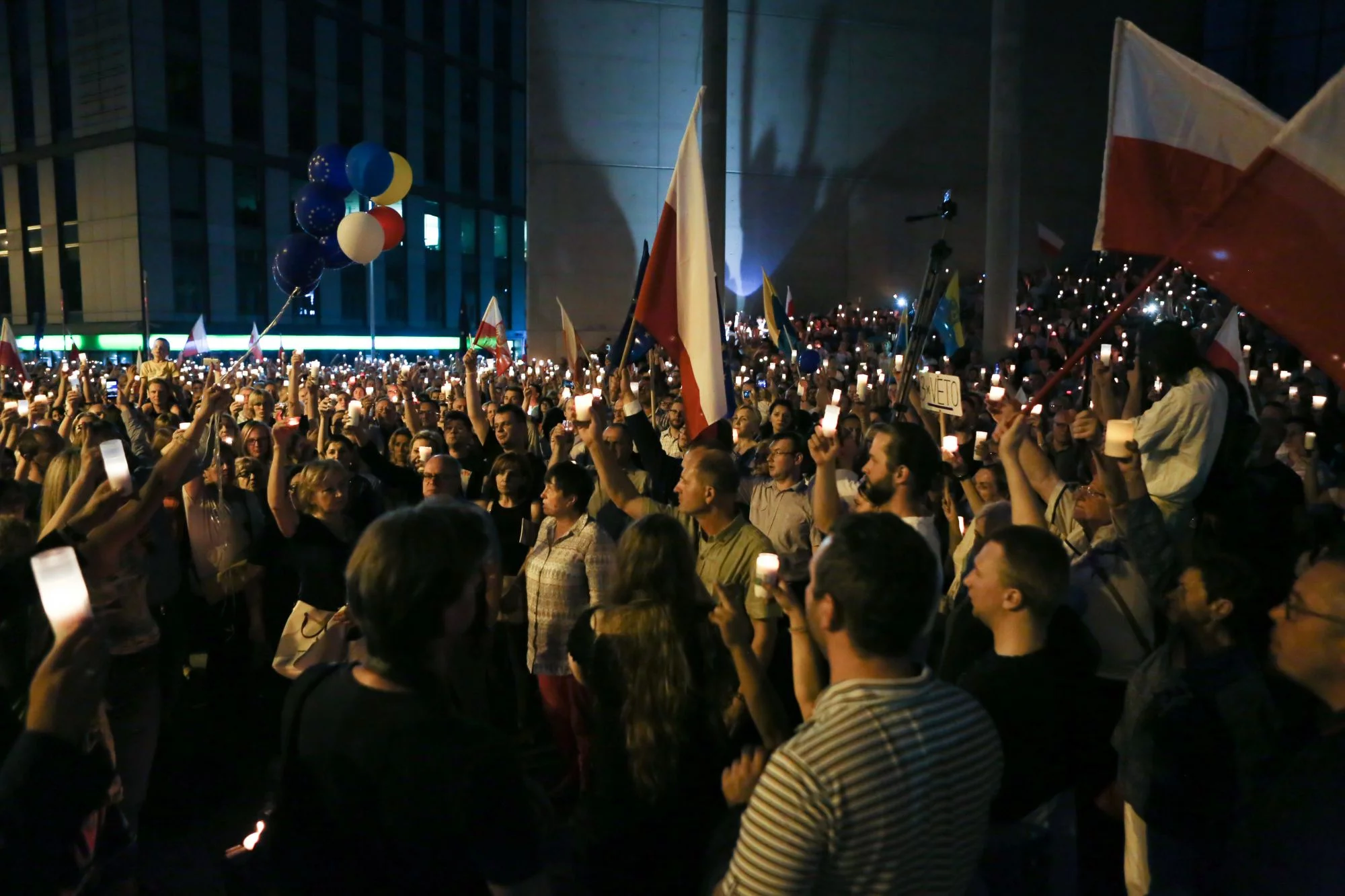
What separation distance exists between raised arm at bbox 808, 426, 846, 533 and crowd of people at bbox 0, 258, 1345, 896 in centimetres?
2

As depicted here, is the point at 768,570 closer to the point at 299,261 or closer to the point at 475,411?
the point at 475,411

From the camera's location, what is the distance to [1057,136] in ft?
86.9

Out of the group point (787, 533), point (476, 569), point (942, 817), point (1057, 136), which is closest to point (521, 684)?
point (787, 533)

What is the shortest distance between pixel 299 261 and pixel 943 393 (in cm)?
833

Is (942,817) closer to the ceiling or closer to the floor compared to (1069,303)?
closer to the floor

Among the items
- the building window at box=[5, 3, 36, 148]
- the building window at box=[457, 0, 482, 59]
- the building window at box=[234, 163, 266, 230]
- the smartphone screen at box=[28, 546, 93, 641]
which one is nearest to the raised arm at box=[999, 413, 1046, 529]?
the smartphone screen at box=[28, 546, 93, 641]

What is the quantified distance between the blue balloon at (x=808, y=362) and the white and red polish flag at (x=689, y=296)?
8.76 meters

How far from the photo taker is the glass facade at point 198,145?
30.5 m

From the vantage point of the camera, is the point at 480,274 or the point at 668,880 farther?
the point at 480,274

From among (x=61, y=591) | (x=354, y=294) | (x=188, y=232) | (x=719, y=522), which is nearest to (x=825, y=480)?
(x=719, y=522)

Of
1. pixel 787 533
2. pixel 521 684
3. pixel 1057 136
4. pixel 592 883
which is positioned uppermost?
pixel 1057 136

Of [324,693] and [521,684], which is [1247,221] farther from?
[521,684]

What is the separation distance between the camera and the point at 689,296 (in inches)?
221

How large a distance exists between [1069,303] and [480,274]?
103 feet
